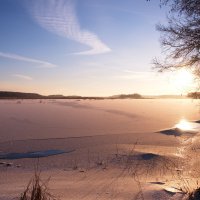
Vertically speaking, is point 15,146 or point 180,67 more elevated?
point 180,67

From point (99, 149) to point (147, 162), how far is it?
Answer: 1.91 m

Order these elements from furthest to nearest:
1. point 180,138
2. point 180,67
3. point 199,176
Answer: point 180,138 < point 180,67 < point 199,176

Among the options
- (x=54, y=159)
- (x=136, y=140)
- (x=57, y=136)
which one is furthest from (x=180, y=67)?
(x=57, y=136)

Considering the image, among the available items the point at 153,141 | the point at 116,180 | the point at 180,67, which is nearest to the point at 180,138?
the point at 153,141

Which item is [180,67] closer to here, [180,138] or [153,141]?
[153,141]

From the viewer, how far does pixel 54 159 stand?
31.0 ft

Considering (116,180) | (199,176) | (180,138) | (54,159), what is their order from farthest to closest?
Answer: 1. (180,138)
2. (54,159)
3. (199,176)
4. (116,180)

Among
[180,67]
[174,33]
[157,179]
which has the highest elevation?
[174,33]

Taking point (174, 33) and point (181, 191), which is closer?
point (181, 191)

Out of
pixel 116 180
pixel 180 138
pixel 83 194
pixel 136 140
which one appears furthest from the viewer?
pixel 180 138

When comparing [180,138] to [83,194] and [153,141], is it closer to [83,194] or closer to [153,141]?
[153,141]

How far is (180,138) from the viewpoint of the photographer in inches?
566

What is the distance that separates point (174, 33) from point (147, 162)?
10.4ft

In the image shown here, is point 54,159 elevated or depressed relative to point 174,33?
depressed
